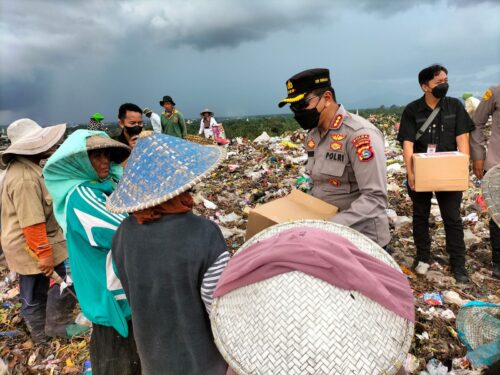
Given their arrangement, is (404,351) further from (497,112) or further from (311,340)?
(497,112)

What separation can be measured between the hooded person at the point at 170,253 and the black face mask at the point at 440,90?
2.52m

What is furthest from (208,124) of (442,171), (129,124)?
(442,171)

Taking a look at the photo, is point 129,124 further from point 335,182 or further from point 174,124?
point 174,124

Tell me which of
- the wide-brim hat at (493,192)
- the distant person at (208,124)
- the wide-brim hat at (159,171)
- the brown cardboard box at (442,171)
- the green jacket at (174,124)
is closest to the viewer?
the wide-brim hat at (159,171)

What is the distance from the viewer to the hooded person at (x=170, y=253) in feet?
4.12

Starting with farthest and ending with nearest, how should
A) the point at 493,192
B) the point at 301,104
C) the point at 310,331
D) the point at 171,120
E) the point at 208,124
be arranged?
the point at 208,124, the point at 171,120, the point at 301,104, the point at 493,192, the point at 310,331

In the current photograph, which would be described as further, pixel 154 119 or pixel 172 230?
pixel 154 119

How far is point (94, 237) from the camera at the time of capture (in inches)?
67.0

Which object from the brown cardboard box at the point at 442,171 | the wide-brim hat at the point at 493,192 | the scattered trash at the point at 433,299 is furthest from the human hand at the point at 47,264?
the scattered trash at the point at 433,299

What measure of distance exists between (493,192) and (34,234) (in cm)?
291

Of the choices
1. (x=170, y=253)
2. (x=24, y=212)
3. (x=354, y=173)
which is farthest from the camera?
(x=24, y=212)

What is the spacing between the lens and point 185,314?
131cm

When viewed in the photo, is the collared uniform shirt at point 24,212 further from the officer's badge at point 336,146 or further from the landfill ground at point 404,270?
the officer's badge at point 336,146

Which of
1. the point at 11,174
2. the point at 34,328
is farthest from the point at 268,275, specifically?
the point at 34,328
